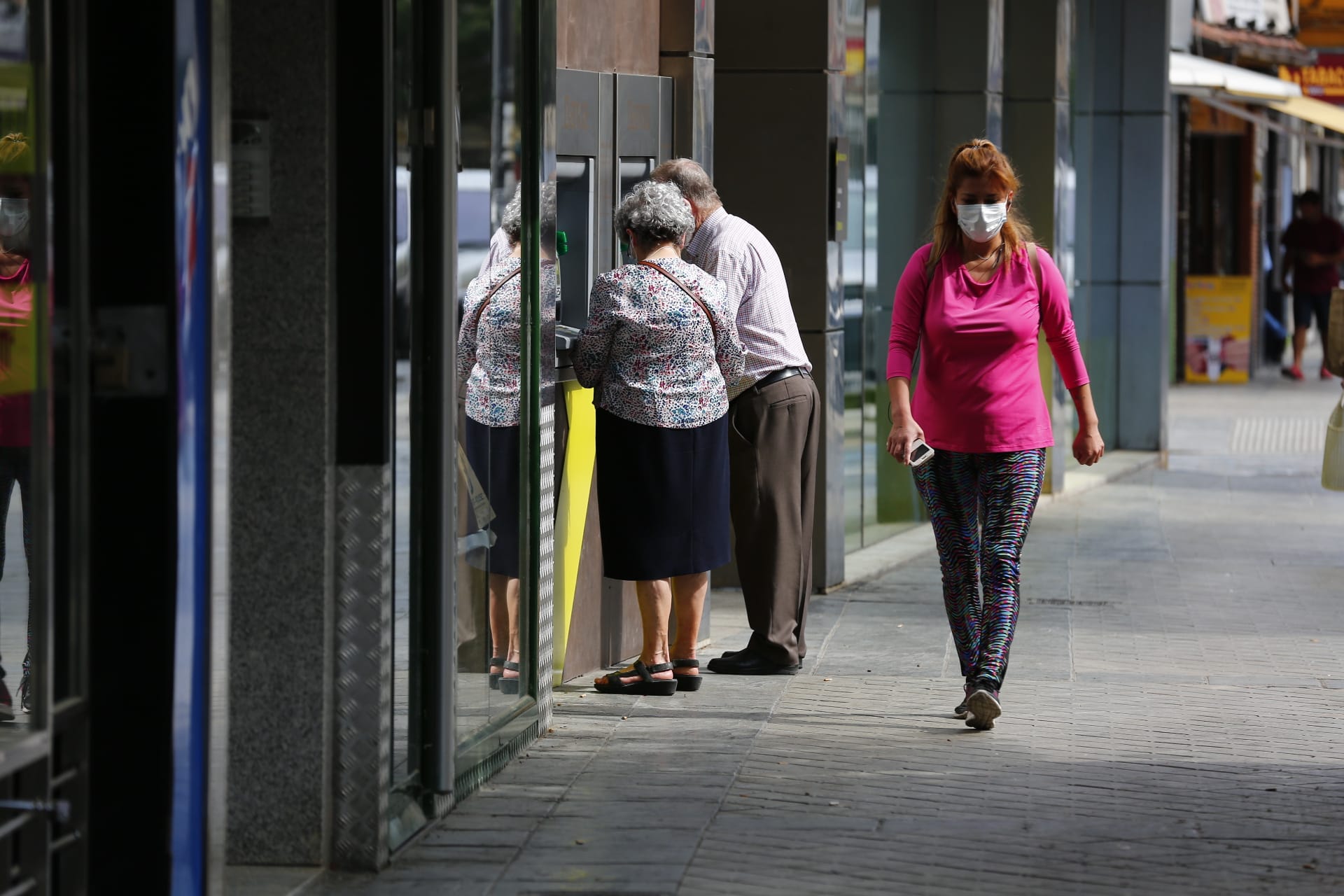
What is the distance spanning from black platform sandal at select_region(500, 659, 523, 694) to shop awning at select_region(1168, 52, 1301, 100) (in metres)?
12.8

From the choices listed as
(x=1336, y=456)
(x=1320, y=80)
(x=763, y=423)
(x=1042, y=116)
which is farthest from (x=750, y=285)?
(x=1320, y=80)

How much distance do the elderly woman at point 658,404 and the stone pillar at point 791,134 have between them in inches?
91.7

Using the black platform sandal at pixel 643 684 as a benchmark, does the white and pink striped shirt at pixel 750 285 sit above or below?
above

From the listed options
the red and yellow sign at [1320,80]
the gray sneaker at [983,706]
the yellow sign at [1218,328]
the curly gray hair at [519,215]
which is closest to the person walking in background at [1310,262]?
the yellow sign at [1218,328]

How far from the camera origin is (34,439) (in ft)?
12.0

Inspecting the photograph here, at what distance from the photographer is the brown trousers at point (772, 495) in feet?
24.4

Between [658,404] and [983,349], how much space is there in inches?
41.8

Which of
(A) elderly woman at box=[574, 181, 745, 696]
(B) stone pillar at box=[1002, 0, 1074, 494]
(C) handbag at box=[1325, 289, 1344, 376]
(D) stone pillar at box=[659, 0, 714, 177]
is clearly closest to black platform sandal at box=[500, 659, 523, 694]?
(A) elderly woman at box=[574, 181, 745, 696]

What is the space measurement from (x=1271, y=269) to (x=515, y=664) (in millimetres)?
23559

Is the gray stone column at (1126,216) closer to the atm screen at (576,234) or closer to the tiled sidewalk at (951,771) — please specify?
the tiled sidewalk at (951,771)

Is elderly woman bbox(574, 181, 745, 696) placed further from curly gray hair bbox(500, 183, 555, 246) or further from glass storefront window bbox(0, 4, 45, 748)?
glass storefront window bbox(0, 4, 45, 748)

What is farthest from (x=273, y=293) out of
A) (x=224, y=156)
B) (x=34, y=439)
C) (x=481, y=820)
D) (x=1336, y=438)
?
(x=1336, y=438)

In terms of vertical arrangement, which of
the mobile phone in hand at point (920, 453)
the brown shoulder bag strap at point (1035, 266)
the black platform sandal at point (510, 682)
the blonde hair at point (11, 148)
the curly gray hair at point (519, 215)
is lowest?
the black platform sandal at point (510, 682)

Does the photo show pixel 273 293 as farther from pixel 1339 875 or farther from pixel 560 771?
pixel 1339 875
